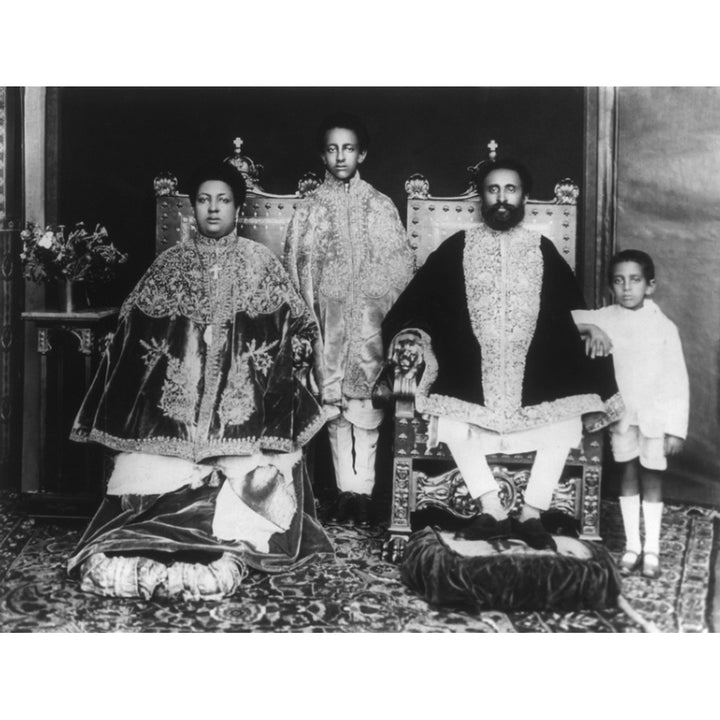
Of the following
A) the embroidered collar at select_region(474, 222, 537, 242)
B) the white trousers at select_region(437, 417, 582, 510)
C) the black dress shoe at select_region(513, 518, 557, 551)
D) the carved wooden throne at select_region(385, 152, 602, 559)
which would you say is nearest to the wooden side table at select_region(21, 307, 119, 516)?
the carved wooden throne at select_region(385, 152, 602, 559)

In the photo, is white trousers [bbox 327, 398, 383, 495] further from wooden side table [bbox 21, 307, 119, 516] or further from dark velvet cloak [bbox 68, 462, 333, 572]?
wooden side table [bbox 21, 307, 119, 516]

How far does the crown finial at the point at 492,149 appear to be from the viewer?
4.05 metres

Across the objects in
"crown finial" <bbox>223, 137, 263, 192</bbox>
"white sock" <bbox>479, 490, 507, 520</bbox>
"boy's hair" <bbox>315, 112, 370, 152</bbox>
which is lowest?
"white sock" <bbox>479, 490, 507, 520</bbox>

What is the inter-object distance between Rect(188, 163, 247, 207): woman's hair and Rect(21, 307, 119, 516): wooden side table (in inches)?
28.0

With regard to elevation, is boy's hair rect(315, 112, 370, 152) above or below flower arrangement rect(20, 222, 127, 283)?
above

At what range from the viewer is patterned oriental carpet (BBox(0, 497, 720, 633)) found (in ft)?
10.5

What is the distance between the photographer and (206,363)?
376 centimetres

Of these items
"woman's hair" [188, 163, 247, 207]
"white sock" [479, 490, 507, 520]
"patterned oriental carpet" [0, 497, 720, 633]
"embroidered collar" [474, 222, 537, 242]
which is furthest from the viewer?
"embroidered collar" [474, 222, 537, 242]

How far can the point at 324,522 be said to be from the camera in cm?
405

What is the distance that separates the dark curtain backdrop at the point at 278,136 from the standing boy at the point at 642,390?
700mm

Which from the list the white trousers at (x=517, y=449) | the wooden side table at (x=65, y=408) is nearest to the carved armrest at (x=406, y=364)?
the white trousers at (x=517, y=449)

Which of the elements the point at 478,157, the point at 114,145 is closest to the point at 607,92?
the point at 478,157

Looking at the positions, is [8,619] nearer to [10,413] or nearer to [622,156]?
[10,413]

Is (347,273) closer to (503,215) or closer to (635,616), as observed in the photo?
(503,215)
